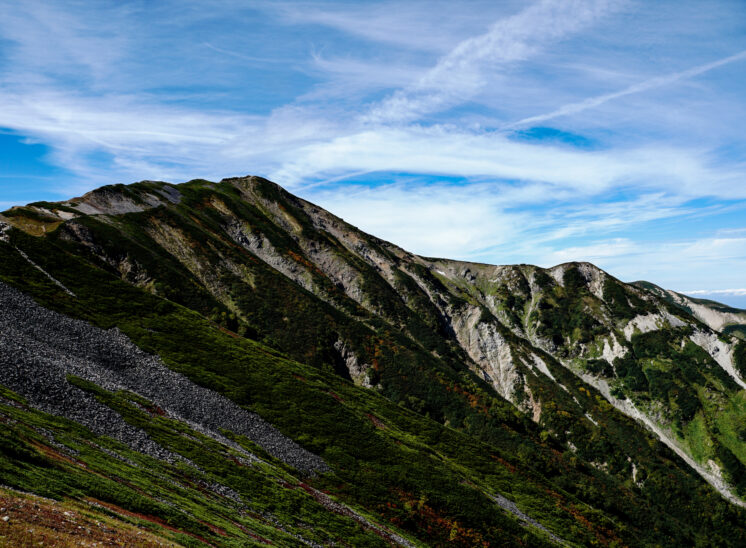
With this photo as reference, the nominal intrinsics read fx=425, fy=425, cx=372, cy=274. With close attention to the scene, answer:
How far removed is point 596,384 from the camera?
18000 centimetres

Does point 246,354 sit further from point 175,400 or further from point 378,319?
point 378,319

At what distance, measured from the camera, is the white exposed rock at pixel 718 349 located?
573 ft

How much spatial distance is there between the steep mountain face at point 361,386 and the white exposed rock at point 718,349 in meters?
0.72

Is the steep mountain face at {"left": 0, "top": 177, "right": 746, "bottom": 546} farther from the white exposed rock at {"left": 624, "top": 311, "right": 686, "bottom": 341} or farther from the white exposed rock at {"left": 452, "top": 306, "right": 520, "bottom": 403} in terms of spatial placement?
the white exposed rock at {"left": 624, "top": 311, "right": 686, "bottom": 341}

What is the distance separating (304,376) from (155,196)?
379 feet

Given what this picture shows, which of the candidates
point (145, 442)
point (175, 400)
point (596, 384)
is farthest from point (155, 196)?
point (596, 384)

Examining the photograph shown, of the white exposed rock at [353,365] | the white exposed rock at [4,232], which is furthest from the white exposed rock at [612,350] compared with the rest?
the white exposed rock at [4,232]

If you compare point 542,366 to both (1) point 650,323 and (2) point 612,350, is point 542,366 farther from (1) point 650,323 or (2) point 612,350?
(1) point 650,323

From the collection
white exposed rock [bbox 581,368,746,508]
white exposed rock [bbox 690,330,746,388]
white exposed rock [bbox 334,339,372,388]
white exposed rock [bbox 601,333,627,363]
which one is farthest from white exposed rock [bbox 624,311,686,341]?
white exposed rock [bbox 334,339,372,388]

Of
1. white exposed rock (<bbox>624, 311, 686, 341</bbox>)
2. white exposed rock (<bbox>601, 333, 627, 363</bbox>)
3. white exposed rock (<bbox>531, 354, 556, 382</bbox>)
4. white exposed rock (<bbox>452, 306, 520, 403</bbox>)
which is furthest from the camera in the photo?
white exposed rock (<bbox>624, 311, 686, 341</bbox>)

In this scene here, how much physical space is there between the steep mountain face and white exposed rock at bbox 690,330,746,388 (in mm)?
721

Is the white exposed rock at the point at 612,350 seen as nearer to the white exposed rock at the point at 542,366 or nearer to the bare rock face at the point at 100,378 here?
the white exposed rock at the point at 542,366

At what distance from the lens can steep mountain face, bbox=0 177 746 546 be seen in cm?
5744

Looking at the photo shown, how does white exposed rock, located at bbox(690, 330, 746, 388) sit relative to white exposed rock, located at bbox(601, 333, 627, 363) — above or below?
above
